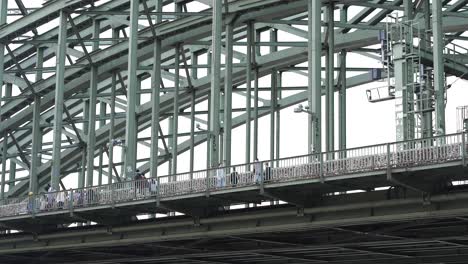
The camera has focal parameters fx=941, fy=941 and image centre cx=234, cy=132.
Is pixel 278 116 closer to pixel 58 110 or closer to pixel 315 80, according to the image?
pixel 58 110

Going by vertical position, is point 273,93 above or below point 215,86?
above

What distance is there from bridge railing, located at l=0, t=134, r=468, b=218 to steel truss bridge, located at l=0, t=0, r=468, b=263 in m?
0.07

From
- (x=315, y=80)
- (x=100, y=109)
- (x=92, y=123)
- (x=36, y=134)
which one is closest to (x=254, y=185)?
(x=315, y=80)

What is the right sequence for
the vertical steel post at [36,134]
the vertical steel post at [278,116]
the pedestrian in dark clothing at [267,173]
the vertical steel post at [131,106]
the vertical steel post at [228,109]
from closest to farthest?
the pedestrian in dark clothing at [267,173] < the vertical steel post at [228,109] < the vertical steel post at [131,106] < the vertical steel post at [36,134] < the vertical steel post at [278,116]

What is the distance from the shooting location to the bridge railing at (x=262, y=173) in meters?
36.8

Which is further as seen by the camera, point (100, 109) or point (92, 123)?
point (100, 109)

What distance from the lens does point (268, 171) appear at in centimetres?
4259

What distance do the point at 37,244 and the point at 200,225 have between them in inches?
628

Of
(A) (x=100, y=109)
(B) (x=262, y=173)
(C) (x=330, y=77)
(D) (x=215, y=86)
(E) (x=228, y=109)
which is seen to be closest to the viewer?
(B) (x=262, y=173)

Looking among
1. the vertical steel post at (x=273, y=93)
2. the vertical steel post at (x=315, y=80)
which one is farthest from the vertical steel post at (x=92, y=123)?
the vertical steel post at (x=315, y=80)

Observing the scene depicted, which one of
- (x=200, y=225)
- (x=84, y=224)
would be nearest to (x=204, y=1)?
(x=84, y=224)

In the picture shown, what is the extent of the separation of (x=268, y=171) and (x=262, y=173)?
405mm

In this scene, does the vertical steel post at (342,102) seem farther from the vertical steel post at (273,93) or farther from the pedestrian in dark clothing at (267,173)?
the pedestrian in dark clothing at (267,173)

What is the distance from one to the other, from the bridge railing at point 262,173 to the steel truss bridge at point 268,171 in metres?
0.07
